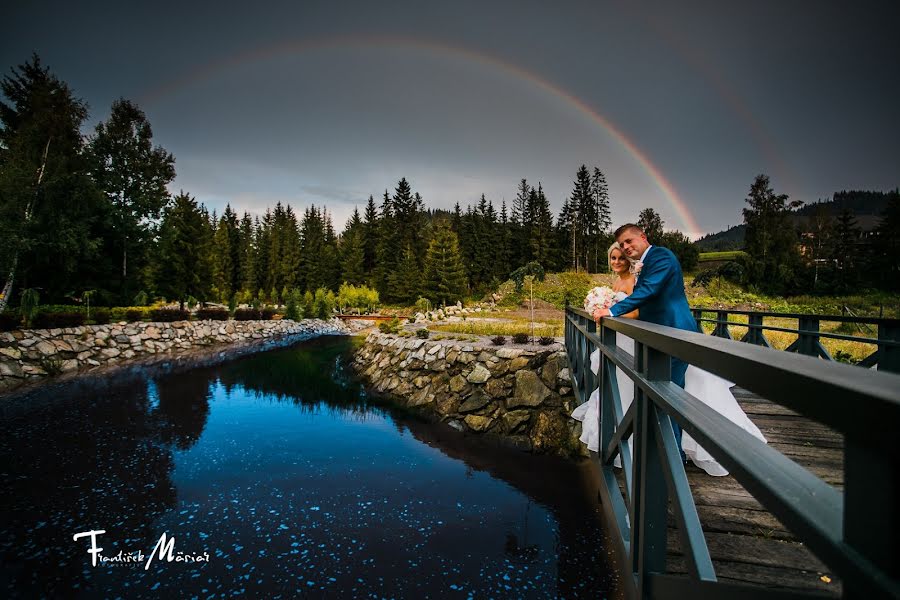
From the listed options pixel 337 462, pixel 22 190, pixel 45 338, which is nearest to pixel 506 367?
pixel 337 462

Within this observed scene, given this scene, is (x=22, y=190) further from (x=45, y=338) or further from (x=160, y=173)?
(x=160, y=173)

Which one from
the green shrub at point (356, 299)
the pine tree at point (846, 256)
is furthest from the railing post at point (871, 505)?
the green shrub at point (356, 299)

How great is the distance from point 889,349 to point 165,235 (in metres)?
30.8

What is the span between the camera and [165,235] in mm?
25000

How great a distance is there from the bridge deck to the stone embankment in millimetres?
17197

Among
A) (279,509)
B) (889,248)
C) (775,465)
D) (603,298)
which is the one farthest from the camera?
(889,248)

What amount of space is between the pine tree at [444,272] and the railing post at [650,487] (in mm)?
32631

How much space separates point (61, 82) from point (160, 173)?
7.32m

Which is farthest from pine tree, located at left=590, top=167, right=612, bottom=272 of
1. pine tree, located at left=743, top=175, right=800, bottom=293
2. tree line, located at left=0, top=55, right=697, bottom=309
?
pine tree, located at left=743, top=175, right=800, bottom=293

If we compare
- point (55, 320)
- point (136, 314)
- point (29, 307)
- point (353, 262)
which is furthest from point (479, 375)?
point (353, 262)

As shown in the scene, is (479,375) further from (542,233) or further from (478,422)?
(542,233)

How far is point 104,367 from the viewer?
50.1ft

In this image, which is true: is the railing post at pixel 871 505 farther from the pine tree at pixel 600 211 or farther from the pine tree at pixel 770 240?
the pine tree at pixel 600 211

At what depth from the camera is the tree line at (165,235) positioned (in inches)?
685
